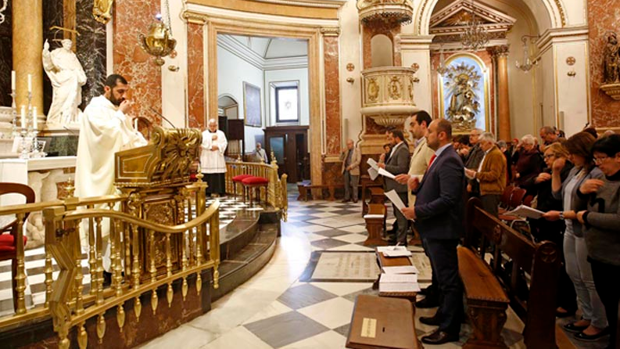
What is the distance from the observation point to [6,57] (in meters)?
6.60

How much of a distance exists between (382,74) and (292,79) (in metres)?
7.56

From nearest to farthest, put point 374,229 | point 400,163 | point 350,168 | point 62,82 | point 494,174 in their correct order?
1. point 494,174
2. point 400,163
3. point 374,229
4. point 62,82
5. point 350,168

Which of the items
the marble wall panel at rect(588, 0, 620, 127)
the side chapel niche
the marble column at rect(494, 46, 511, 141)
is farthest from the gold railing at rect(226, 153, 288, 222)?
the marble wall panel at rect(588, 0, 620, 127)

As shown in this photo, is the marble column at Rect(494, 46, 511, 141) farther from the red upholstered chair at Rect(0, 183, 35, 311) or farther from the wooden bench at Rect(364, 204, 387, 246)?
the red upholstered chair at Rect(0, 183, 35, 311)

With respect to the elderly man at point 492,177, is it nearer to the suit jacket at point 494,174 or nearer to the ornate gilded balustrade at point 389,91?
the suit jacket at point 494,174

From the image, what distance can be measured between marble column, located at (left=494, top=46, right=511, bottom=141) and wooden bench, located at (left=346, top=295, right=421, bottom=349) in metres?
13.5

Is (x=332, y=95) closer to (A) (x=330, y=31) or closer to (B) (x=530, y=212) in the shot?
(A) (x=330, y=31)

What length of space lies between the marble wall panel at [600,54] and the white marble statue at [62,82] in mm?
12650

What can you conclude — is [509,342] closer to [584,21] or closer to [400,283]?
[400,283]

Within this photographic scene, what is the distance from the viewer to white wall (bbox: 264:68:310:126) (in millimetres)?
18281

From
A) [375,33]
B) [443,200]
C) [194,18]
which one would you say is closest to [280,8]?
[194,18]

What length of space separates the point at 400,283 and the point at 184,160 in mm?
1956

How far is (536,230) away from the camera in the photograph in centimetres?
423

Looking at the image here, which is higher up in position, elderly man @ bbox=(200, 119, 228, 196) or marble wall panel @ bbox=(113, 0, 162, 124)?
marble wall panel @ bbox=(113, 0, 162, 124)
